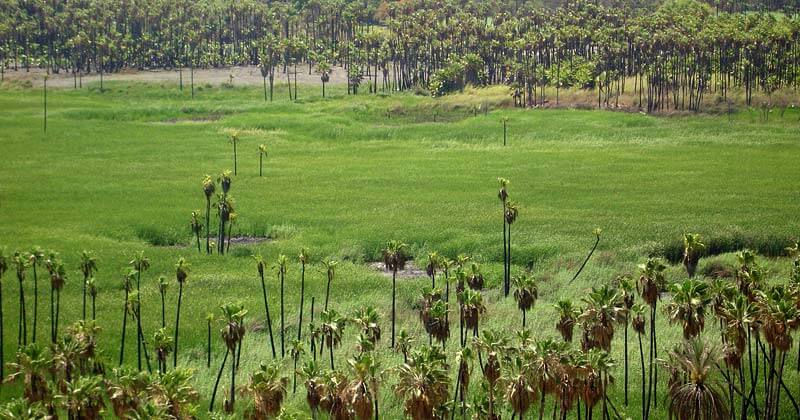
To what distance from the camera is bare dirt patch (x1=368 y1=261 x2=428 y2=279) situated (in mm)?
63312

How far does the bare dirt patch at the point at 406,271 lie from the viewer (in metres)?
63.3

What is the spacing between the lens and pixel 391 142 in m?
115

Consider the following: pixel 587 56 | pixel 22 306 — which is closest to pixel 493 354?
pixel 22 306

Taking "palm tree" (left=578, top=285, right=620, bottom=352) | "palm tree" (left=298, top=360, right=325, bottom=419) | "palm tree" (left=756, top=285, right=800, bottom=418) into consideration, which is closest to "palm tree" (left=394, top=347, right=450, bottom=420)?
"palm tree" (left=298, top=360, right=325, bottom=419)

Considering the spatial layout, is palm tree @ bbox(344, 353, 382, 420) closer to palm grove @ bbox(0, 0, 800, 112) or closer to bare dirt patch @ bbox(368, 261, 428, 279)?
bare dirt patch @ bbox(368, 261, 428, 279)

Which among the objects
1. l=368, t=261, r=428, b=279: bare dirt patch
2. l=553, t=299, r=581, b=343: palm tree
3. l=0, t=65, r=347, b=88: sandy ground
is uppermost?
l=0, t=65, r=347, b=88: sandy ground

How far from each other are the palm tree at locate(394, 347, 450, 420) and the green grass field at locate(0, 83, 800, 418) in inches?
186

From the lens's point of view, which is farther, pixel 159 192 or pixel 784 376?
pixel 159 192

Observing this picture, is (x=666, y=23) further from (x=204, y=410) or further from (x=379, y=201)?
(x=204, y=410)

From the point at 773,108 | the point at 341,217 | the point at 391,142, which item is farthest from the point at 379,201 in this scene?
the point at 773,108

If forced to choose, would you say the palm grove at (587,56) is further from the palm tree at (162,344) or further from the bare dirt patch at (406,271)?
the palm tree at (162,344)

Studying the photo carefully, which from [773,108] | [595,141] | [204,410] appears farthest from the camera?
[773,108]

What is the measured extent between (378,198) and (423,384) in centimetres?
4993

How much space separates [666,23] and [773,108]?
45.2 metres
